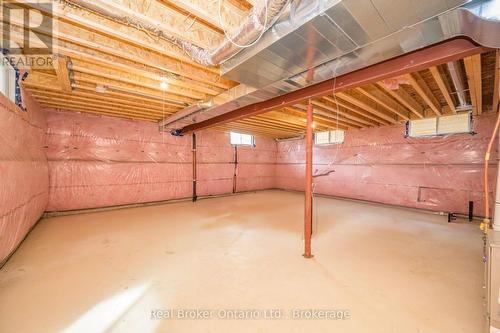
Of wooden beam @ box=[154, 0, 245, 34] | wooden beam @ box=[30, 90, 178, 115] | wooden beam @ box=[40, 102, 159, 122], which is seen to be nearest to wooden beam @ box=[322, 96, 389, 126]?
wooden beam @ box=[154, 0, 245, 34]

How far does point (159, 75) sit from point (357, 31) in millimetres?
2268

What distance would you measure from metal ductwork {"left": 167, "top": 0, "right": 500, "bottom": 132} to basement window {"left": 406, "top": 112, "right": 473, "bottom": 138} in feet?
14.3

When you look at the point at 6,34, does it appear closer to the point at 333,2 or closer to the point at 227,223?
the point at 333,2

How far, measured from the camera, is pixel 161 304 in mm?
1629

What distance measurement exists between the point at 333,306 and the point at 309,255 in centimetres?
86

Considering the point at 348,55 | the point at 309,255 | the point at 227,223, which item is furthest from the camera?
the point at 227,223

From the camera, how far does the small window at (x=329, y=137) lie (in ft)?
22.0

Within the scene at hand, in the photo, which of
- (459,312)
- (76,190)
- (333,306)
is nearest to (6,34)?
(76,190)

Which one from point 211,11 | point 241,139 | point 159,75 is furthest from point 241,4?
point 241,139

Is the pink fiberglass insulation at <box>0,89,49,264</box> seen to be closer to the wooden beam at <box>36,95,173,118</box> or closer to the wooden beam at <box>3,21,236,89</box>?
the wooden beam at <box>36,95,173,118</box>

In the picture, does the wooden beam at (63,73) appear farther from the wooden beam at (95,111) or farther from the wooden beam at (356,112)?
the wooden beam at (356,112)

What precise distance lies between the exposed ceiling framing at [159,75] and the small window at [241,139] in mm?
2474

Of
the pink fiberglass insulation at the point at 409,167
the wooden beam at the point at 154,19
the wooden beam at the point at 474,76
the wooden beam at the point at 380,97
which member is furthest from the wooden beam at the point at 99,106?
the pink fiberglass insulation at the point at 409,167

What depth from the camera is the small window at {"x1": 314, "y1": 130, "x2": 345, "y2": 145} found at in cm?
670
